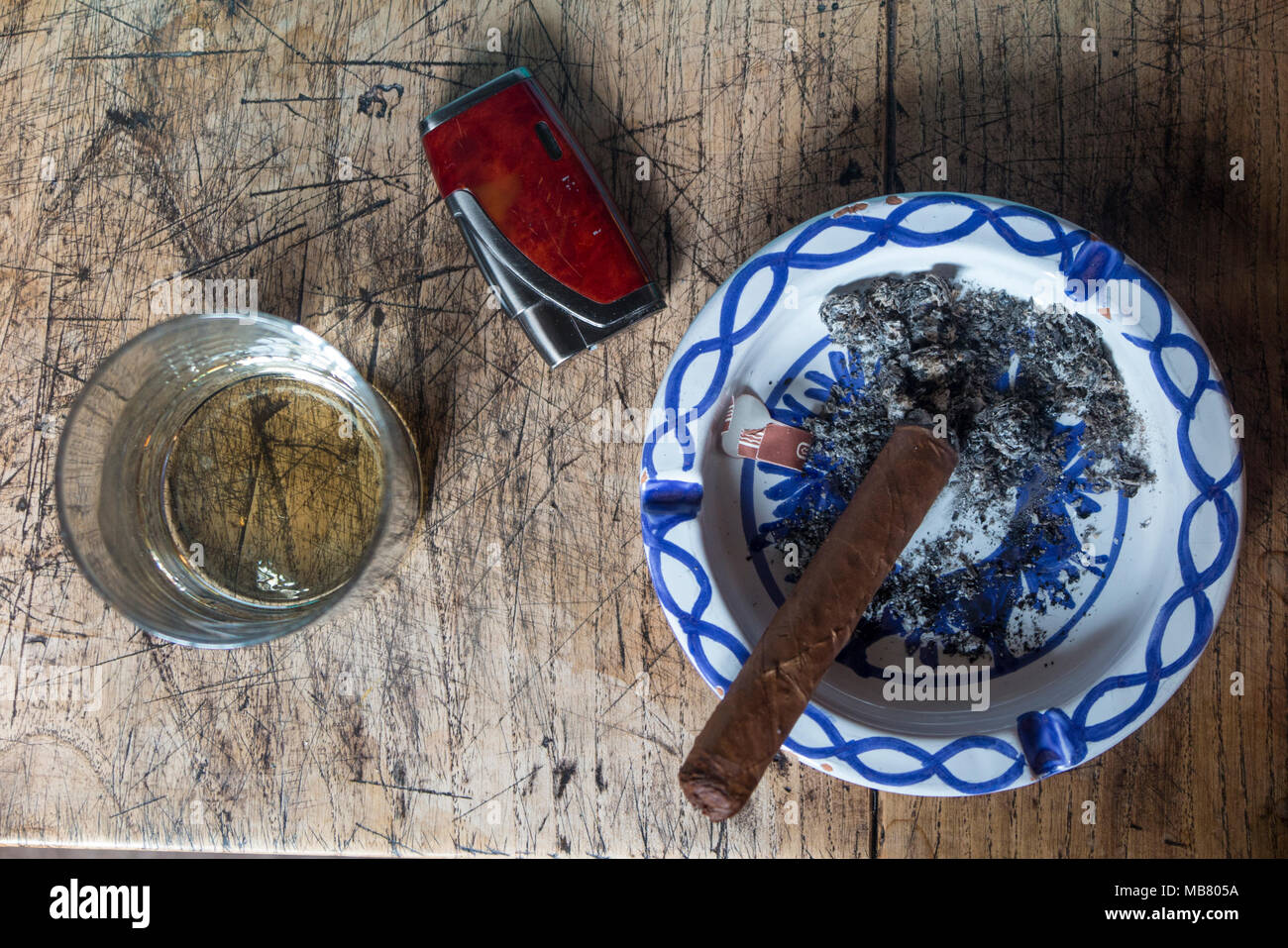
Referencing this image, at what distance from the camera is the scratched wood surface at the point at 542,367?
3.24 feet

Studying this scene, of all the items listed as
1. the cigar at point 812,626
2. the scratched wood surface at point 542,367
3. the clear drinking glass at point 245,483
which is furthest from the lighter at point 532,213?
the cigar at point 812,626

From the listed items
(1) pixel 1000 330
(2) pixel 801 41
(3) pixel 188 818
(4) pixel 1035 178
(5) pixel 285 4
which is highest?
(5) pixel 285 4

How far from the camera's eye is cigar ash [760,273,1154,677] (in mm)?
888

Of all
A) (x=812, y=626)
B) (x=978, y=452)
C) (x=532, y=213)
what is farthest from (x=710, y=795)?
(x=532, y=213)

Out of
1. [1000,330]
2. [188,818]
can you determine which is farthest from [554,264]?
[188,818]

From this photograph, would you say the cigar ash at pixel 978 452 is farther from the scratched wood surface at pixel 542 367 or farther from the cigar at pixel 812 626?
the scratched wood surface at pixel 542 367

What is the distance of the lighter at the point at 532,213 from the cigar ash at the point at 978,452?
0.27 meters

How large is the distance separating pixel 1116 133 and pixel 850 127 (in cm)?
34

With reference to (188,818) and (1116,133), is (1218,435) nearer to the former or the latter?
(1116,133)

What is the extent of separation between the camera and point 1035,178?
3.28 ft

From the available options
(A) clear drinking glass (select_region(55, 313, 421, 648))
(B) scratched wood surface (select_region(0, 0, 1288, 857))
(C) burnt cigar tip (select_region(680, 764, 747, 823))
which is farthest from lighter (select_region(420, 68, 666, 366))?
(C) burnt cigar tip (select_region(680, 764, 747, 823))

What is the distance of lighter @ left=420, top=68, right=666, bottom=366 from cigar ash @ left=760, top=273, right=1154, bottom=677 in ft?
0.87

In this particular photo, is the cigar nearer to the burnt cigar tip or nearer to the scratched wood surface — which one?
the burnt cigar tip

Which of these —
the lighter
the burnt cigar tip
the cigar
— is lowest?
the burnt cigar tip
